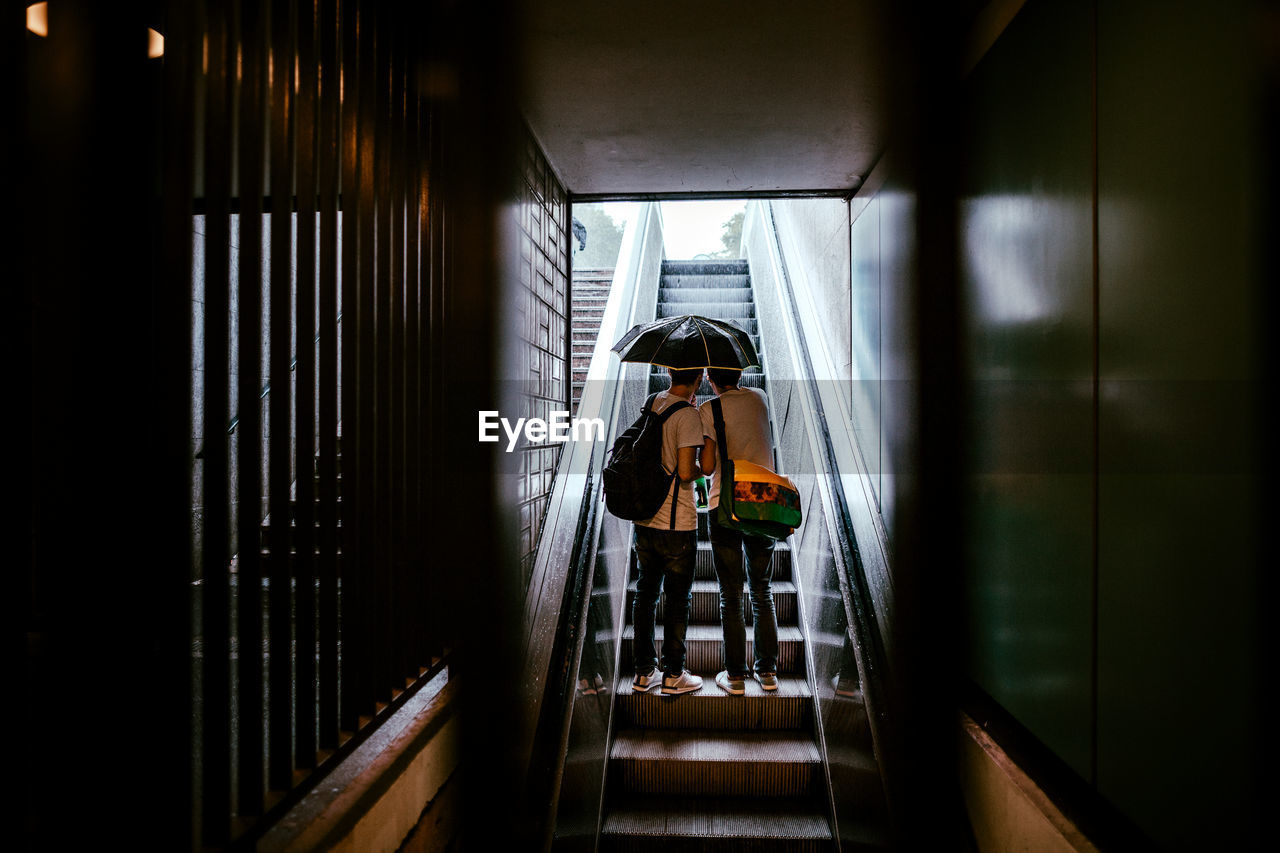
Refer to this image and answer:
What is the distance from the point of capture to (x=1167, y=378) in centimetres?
142

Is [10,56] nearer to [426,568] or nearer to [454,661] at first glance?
[426,568]

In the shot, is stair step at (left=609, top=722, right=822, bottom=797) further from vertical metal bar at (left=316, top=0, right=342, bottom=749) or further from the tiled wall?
vertical metal bar at (left=316, top=0, right=342, bottom=749)

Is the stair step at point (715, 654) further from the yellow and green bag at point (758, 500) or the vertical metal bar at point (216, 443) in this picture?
the vertical metal bar at point (216, 443)

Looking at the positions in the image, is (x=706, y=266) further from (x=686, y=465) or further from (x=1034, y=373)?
(x=1034, y=373)

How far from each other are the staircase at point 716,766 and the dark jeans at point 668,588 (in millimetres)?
198

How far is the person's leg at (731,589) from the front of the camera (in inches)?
132

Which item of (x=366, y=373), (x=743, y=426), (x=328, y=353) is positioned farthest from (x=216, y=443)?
(x=743, y=426)

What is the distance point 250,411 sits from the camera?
52.1 inches

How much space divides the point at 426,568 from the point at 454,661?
42 cm

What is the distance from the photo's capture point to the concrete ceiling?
2.39m

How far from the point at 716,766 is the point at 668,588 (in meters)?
0.80

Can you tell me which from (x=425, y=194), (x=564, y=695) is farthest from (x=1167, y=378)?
(x=564, y=695)

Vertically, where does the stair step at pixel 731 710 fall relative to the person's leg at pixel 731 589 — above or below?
below

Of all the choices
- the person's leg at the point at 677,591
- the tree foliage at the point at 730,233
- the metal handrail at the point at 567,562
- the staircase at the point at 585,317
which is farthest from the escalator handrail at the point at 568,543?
the tree foliage at the point at 730,233
